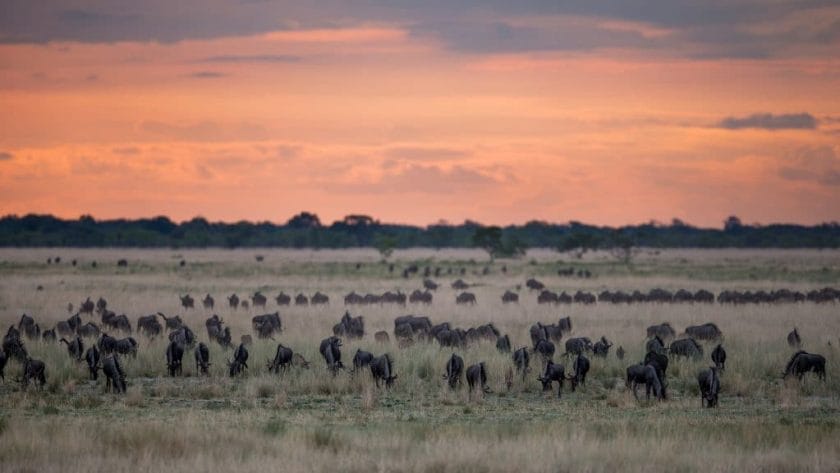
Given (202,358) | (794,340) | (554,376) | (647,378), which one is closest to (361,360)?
(202,358)

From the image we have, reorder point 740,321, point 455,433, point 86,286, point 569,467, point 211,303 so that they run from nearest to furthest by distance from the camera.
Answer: point 569,467 < point 455,433 < point 740,321 < point 211,303 < point 86,286

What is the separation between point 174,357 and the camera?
22.8 m

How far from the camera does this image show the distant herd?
20.3m

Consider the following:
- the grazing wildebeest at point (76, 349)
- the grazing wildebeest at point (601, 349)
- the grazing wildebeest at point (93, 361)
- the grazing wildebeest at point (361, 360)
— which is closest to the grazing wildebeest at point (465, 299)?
the grazing wildebeest at point (601, 349)

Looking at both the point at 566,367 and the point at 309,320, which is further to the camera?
the point at 309,320

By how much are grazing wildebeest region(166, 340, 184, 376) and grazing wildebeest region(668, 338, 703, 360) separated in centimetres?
1062

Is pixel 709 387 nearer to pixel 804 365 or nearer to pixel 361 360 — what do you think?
pixel 804 365

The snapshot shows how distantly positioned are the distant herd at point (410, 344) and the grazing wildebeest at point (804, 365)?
2 centimetres

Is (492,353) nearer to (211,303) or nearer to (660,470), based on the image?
(660,470)

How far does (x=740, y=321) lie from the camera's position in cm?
3462

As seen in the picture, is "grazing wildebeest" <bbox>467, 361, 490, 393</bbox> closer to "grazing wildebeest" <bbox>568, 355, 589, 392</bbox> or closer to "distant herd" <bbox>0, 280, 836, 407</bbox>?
"distant herd" <bbox>0, 280, 836, 407</bbox>

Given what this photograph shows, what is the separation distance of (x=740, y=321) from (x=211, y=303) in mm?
18382

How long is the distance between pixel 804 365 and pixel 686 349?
141 inches

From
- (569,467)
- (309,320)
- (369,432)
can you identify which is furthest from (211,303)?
(569,467)
